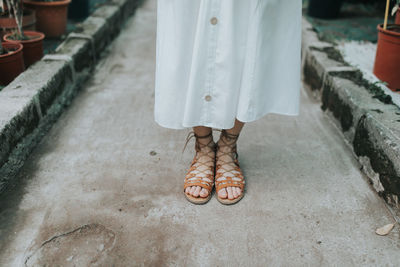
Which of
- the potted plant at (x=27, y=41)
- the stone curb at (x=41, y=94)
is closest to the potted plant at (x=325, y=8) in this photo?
the stone curb at (x=41, y=94)

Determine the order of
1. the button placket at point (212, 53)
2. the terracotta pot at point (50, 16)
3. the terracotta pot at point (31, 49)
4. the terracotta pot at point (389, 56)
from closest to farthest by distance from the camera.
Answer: the button placket at point (212, 53)
the terracotta pot at point (389, 56)
the terracotta pot at point (31, 49)
the terracotta pot at point (50, 16)

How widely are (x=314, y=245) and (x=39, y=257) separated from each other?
925 millimetres

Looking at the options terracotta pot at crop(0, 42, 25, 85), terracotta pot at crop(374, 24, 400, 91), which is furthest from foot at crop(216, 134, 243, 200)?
terracotta pot at crop(0, 42, 25, 85)

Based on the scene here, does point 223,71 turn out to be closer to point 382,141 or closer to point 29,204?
point 382,141

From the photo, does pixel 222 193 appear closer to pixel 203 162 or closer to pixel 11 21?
pixel 203 162

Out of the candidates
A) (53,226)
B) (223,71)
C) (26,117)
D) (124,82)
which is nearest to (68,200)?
(53,226)

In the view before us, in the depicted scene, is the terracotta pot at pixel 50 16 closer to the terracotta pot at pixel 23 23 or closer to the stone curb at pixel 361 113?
the terracotta pot at pixel 23 23

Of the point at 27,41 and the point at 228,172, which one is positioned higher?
the point at 27,41

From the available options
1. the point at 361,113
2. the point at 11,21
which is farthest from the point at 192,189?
the point at 11,21

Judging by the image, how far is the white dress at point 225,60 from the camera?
1.15m

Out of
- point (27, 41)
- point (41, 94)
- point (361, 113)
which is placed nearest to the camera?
point (361, 113)

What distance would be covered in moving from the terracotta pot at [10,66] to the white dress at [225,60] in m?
1.04

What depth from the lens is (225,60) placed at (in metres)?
1.19

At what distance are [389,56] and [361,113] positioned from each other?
1.62 ft
